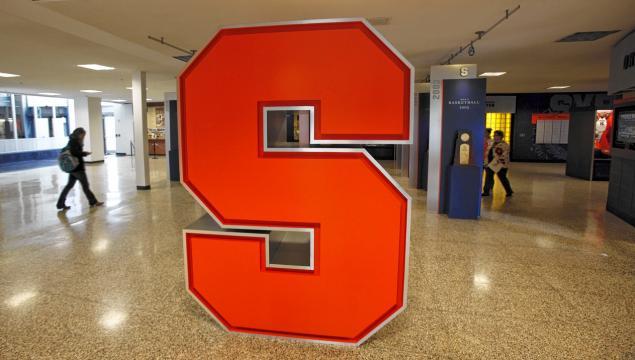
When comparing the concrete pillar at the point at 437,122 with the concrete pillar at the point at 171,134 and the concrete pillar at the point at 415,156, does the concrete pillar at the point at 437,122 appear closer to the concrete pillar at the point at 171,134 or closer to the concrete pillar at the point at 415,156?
the concrete pillar at the point at 415,156

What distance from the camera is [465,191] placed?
720cm

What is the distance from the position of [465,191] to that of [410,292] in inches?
146

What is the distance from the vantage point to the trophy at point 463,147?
7230 mm

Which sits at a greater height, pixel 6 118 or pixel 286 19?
pixel 286 19

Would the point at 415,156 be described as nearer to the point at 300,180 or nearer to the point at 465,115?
the point at 465,115

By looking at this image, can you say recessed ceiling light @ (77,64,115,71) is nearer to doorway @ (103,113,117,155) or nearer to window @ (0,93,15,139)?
window @ (0,93,15,139)

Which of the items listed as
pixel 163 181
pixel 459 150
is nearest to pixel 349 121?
pixel 459 150

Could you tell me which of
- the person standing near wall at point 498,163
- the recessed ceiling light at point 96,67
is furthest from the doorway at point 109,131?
the person standing near wall at point 498,163

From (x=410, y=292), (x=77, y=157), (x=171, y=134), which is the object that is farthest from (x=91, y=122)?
(x=410, y=292)

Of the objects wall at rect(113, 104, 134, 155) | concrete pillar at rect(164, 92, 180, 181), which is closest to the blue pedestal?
concrete pillar at rect(164, 92, 180, 181)

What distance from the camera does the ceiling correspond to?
5078mm

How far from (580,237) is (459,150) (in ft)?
7.74

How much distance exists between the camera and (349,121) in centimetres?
289

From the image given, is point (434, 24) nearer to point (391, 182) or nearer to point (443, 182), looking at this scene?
point (443, 182)
